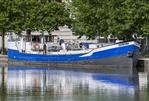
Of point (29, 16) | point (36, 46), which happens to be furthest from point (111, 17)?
point (29, 16)

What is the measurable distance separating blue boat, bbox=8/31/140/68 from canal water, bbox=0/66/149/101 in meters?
8.97

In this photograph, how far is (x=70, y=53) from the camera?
83.0 meters

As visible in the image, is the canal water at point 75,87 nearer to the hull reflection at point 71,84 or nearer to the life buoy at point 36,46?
the hull reflection at point 71,84

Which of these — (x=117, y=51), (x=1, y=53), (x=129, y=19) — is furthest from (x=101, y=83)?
(x=1, y=53)

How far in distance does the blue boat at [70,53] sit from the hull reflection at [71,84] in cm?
940

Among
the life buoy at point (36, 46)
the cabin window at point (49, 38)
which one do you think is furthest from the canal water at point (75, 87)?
the cabin window at point (49, 38)

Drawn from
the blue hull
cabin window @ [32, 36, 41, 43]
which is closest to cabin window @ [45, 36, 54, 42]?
cabin window @ [32, 36, 41, 43]

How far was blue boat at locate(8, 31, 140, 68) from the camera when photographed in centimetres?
7794

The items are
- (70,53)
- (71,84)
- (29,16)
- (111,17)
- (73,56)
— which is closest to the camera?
(71,84)

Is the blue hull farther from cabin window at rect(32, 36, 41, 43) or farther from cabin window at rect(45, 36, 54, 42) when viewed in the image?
cabin window at rect(45, 36, 54, 42)

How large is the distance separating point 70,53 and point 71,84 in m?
27.6

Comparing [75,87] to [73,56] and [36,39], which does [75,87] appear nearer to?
[73,56]

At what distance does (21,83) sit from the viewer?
56.1 metres

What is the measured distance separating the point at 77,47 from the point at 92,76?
2127 cm
